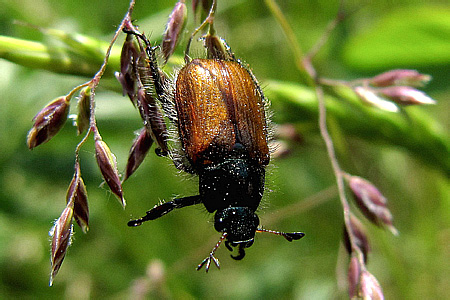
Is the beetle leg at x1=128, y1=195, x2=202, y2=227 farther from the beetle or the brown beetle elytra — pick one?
the brown beetle elytra

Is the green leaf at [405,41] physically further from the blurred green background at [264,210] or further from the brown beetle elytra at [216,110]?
the brown beetle elytra at [216,110]

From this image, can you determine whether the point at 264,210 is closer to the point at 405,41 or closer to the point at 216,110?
the point at 216,110

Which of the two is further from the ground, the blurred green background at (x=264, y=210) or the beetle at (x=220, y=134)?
the beetle at (x=220, y=134)

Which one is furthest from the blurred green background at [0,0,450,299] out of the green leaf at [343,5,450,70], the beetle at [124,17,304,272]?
the beetle at [124,17,304,272]

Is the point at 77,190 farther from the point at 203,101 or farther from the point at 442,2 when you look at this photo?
the point at 442,2

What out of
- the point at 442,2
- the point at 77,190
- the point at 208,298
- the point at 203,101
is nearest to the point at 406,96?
the point at 203,101

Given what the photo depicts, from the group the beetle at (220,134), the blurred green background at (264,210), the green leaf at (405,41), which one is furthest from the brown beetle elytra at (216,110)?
the green leaf at (405,41)
